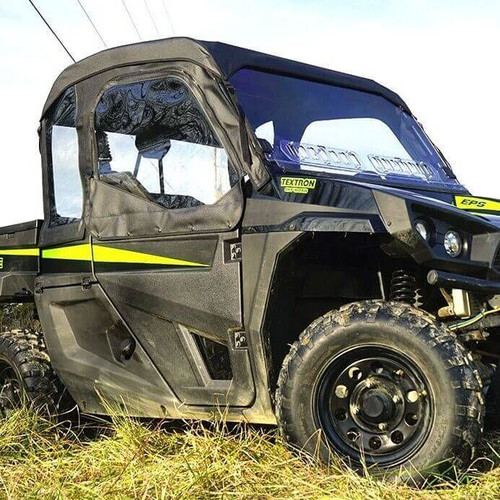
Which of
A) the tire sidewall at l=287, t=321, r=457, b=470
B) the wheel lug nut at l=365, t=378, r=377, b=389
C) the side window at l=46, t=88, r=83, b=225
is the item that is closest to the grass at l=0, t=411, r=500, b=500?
the tire sidewall at l=287, t=321, r=457, b=470

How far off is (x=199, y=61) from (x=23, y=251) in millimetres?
2017

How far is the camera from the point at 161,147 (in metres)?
5.30

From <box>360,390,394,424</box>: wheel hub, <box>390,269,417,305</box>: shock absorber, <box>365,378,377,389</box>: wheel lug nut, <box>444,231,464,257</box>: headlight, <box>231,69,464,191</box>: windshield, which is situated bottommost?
<box>360,390,394,424</box>: wheel hub

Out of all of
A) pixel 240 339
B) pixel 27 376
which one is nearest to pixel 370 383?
pixel 240 339

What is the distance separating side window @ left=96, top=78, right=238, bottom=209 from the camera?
16.4 feet

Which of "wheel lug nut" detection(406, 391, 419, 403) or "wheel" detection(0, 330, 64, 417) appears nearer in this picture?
"wheel lug nut" detection(406, 391, 419, 403)

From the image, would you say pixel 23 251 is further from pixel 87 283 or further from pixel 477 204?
pixel 477 204

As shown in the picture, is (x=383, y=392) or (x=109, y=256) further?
(x=109, y=256)

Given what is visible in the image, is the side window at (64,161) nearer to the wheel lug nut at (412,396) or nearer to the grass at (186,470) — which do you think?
the grass at (186,470)

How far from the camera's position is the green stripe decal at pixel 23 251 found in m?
6.21

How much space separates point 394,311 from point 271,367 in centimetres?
74

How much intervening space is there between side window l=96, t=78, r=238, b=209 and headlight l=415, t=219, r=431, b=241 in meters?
0.97

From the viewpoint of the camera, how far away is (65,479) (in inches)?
180

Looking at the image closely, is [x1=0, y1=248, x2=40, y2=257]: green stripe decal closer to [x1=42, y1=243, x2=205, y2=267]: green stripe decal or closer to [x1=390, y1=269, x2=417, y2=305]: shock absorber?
[x1=42, y1=243, x2=205, y2=267]: green stripe decal
